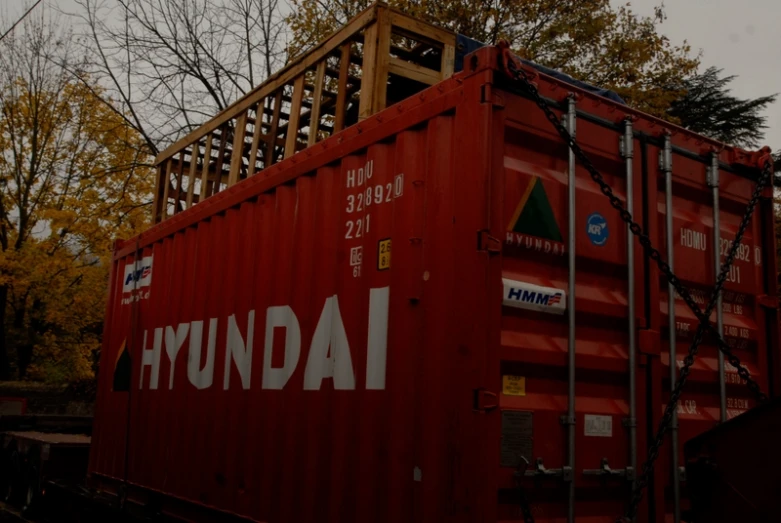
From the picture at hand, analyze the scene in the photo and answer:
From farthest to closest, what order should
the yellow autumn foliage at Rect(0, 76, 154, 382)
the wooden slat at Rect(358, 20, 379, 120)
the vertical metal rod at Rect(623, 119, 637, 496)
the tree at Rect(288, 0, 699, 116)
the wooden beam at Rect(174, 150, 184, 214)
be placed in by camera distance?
the yellow autumn foliage at Rect(0, 76, 154, 382), the tree at Rect(288, 0, 699, 116), the wooden beam at Rect(174, 150, 184, 214), the wooden slat at Rect(358, 20, 379, 120), the vertical metal rod at Rect(623, 119, 637, 496)

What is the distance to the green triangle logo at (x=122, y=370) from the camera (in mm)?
7508

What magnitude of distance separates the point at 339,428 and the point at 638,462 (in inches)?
62.9

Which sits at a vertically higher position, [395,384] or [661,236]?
[661,236]

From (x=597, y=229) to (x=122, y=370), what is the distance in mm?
5242

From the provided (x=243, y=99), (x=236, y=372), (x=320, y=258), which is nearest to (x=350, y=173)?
(x=320, y=258)

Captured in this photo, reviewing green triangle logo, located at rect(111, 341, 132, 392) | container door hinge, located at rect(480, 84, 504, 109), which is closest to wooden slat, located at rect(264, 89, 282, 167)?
green triangle logo, located at rect(111, 341, 132, 392)

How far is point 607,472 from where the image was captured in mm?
3826

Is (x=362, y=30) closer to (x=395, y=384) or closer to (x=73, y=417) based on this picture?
(x=395, y=384)

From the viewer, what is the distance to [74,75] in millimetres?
20781

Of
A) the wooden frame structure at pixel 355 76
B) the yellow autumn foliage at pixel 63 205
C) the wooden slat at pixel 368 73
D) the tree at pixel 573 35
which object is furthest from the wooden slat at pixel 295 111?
the yellow autumn foliage at pixel 63 205

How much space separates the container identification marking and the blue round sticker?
88cm

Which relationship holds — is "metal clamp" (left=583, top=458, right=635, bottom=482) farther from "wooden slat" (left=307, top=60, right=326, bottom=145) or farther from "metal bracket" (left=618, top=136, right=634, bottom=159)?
"wooden slat" (left=307, top=60, right=326, bottom=145)

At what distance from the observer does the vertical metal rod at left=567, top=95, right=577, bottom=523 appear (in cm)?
365

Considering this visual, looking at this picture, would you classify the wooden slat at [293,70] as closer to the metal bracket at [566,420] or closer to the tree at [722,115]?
the metal bracket at [566,420]
